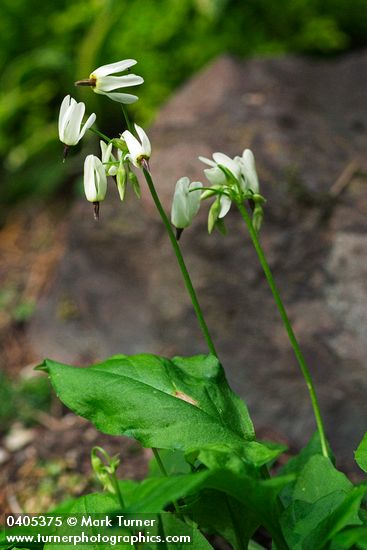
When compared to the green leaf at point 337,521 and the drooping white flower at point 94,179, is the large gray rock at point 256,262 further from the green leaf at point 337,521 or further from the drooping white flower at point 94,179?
the drooping white flower at point 94,179

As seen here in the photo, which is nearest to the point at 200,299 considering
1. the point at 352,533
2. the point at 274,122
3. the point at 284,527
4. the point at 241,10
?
the point at 274,122

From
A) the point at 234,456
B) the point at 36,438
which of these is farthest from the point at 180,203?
the point at 36,438

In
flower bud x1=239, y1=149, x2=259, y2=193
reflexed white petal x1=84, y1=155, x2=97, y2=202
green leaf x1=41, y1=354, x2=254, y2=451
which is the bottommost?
green leaf x1=41, y1=354, x2=254, y2=451

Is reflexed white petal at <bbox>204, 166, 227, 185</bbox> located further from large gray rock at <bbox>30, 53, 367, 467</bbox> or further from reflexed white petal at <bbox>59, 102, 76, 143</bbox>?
large gray rock at <bbox>30, 53, 367, 467</bbox>

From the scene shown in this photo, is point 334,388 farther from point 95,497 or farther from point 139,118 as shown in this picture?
point 139,118

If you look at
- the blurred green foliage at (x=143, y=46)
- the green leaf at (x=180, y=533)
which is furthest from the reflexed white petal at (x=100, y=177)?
the blurred green foliage at (x=143, y=46)

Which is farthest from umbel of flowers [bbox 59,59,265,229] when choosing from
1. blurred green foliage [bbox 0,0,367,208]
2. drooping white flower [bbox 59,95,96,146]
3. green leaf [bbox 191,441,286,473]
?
blurred green foliage [bbox 0,0,367,208]

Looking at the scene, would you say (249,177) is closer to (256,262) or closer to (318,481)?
(318,481)
